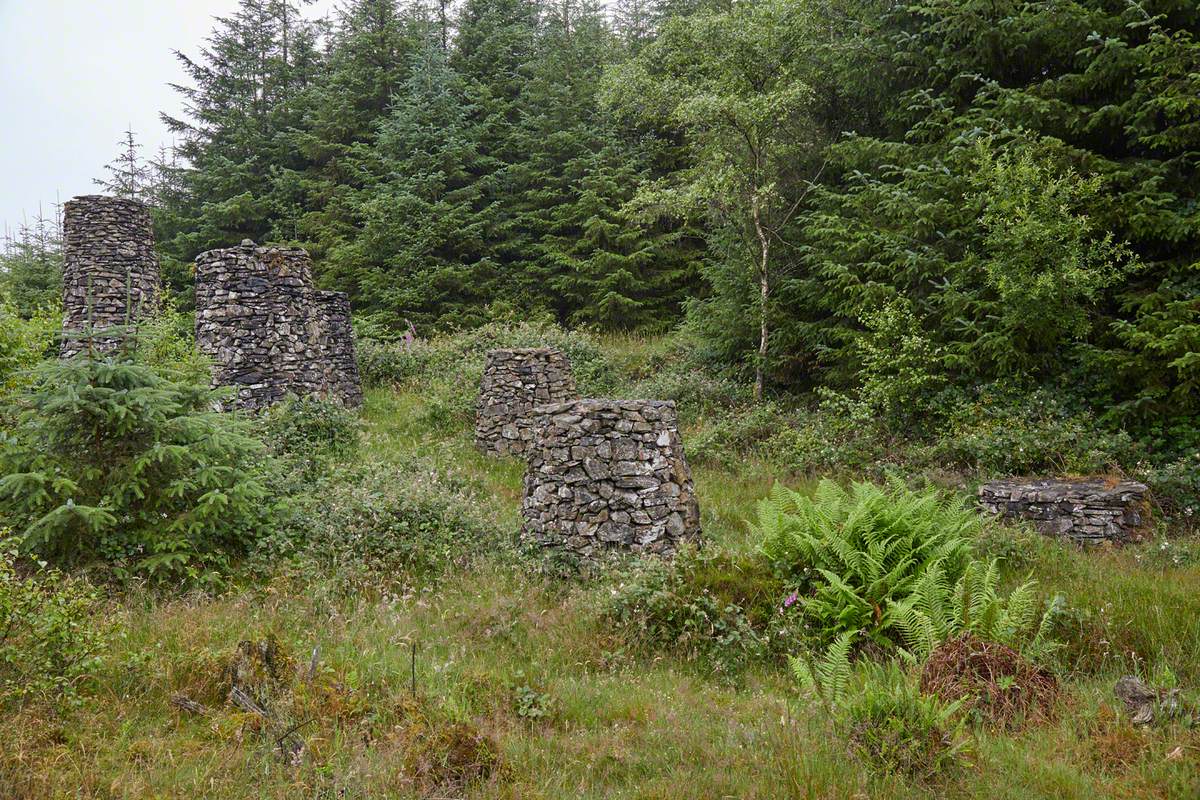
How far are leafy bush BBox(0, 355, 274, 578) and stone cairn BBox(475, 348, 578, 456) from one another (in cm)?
633

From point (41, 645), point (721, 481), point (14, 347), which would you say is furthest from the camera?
point (721, 481)

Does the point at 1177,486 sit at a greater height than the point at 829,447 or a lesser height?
lesser

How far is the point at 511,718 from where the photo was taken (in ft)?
14.1

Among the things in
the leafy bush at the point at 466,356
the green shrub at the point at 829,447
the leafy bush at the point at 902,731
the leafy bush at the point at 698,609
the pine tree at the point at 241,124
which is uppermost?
the pine tree at the point at 241,124

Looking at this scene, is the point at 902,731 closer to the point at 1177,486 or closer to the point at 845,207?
the point at 1177,486

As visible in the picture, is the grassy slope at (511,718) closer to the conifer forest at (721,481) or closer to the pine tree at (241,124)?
the conifer forest at (721,481)

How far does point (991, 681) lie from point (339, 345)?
15.8 m

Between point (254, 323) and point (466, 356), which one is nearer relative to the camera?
point (254, 323)

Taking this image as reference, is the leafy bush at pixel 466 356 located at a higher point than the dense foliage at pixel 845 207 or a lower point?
lower

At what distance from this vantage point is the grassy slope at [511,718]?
3295mm

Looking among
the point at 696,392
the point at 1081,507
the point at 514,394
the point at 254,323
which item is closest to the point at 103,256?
the point at 254,323

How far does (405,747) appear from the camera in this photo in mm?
3732

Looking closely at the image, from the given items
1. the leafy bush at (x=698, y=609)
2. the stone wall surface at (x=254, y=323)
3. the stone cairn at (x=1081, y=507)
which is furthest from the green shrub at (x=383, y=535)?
the stone cairn at (x=1081, y=507)

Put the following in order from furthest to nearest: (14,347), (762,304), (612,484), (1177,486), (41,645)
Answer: (762,304) < (1177,486) < (14,347) < (612,484) < (41,645)
